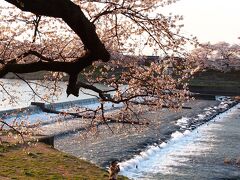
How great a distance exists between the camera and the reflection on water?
22.4 metres

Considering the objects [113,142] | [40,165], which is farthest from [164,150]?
[40,165]

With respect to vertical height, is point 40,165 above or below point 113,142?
above

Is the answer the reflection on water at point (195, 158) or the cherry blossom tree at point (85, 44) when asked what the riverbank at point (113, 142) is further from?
the cherry blossom tree at point (85, 44)

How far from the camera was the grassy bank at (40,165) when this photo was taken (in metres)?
15.5

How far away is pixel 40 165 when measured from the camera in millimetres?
17031

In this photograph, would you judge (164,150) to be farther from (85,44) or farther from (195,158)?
(85,44)

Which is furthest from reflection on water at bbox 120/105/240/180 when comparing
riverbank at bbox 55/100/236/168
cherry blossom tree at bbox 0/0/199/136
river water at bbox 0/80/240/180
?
cherry blossom tree at bbox 0/0/199/136

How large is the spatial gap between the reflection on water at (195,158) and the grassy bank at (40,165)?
3.75m

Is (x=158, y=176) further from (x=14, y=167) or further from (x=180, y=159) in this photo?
(x=14, y=167)

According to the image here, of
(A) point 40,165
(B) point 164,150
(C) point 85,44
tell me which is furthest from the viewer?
(B) point 164,150

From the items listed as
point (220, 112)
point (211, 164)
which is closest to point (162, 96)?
point (211, 164)

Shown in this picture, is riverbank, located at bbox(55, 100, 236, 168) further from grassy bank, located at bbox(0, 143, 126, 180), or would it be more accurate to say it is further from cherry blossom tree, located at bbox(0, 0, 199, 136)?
cherry blossom tree, located at bbox(0, 0, 199, 136)

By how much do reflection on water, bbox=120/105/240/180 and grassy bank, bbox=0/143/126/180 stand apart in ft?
12.3

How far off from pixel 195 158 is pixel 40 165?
40.7 ft
